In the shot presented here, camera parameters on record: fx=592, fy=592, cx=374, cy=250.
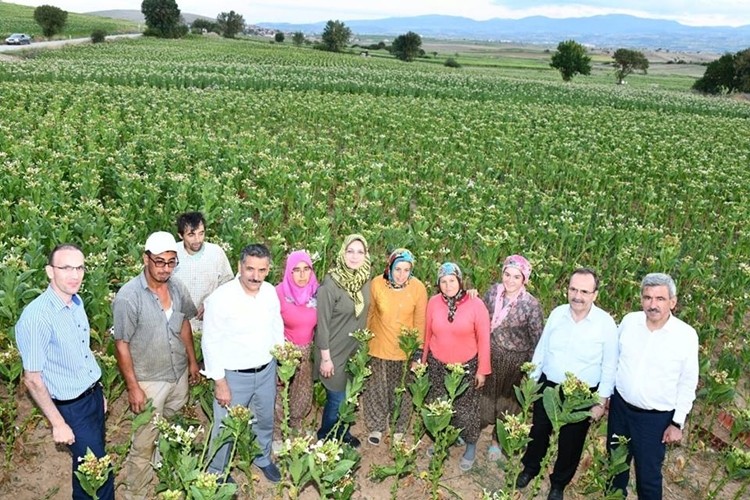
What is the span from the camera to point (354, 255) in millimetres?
4840

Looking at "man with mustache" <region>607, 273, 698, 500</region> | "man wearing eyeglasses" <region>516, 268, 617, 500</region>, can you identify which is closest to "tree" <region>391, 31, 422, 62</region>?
"man wearing eyeglasses" <region>516, 268, 617, 500</region>

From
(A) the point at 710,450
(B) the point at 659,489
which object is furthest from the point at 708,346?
(B) the point at 659,489

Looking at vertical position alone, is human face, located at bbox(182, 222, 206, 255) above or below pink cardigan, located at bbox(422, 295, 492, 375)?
above

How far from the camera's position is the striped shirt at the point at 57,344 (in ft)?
11.9

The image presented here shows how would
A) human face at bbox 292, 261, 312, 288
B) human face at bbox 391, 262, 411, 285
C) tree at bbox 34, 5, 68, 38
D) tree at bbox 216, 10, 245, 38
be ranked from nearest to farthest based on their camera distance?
human face at bbox 292, 261, 312, 288
human face at bbox 391, 262, 411, 285
tree at bbox 34, 5, 68, 38
tree at bbox 216, 10, 245, 38

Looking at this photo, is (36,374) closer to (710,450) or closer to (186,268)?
(186,268)

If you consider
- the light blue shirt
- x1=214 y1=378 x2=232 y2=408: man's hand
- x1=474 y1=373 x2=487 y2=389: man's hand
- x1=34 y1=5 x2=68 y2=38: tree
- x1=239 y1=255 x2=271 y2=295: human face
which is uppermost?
x1=34 y1=5 x2=68 y2=38: tree

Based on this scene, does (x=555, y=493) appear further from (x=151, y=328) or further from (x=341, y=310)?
(x=151, y=328)

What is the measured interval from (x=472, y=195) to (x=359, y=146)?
5.54 meters

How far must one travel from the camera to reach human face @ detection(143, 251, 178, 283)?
13.7ft

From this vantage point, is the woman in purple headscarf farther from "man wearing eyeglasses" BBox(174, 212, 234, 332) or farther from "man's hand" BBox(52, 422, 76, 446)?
"man's hand" BBox(52, 422, 76, 446)

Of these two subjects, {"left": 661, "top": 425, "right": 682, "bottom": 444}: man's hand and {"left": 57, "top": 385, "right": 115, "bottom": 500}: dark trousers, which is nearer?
{"left": 57, "top": 385, "right": 115, "bottom": 500}: dark trousers

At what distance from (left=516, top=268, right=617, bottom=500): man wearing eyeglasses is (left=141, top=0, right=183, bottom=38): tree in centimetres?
8649

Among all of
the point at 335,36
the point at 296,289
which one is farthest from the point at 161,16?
the point at 296,289
